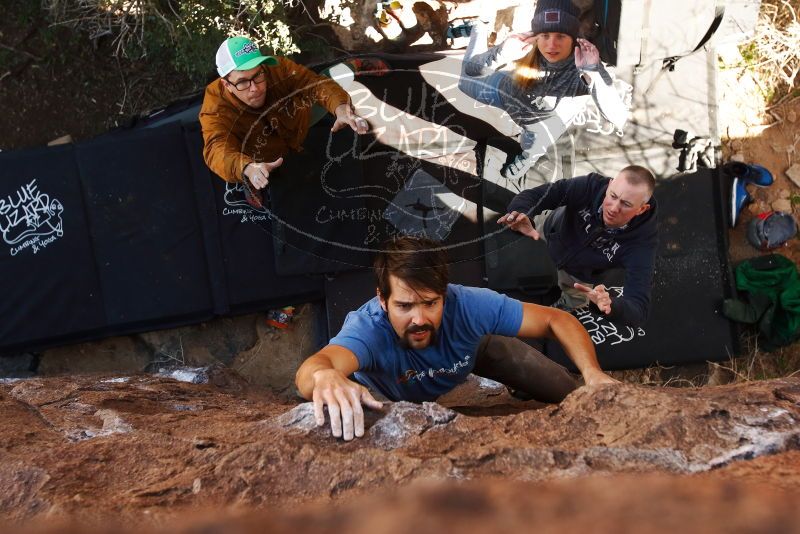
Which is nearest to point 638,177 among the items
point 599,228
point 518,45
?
point 599,228

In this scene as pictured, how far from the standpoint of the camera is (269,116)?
10.6 feet

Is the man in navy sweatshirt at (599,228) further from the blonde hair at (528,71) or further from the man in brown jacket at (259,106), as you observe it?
the man in brown jacket at (259,106)

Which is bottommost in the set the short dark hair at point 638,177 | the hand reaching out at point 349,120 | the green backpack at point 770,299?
the green backpack at point 770,299

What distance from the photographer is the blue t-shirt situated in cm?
256

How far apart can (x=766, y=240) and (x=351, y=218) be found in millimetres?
2549

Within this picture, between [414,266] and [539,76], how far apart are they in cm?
102

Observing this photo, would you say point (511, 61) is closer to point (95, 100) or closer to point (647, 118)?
point (647, 118)

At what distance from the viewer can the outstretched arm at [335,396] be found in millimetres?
1822

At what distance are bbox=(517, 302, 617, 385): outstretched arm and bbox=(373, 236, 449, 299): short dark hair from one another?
36 centimetres

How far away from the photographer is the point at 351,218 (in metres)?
3.49

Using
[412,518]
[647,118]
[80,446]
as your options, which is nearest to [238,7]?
[647,118]

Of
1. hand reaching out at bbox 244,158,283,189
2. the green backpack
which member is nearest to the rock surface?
hand reaching out at bbox 244,158,283,189

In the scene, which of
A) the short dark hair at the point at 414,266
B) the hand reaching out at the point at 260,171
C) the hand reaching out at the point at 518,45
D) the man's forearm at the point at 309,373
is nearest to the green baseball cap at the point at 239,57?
the hand reaching out at the point at 260,171

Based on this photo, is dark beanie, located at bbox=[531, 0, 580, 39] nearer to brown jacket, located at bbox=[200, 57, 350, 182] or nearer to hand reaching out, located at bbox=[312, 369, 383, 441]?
brown jacket, located at bbox=[200, 57, 350, 182]
